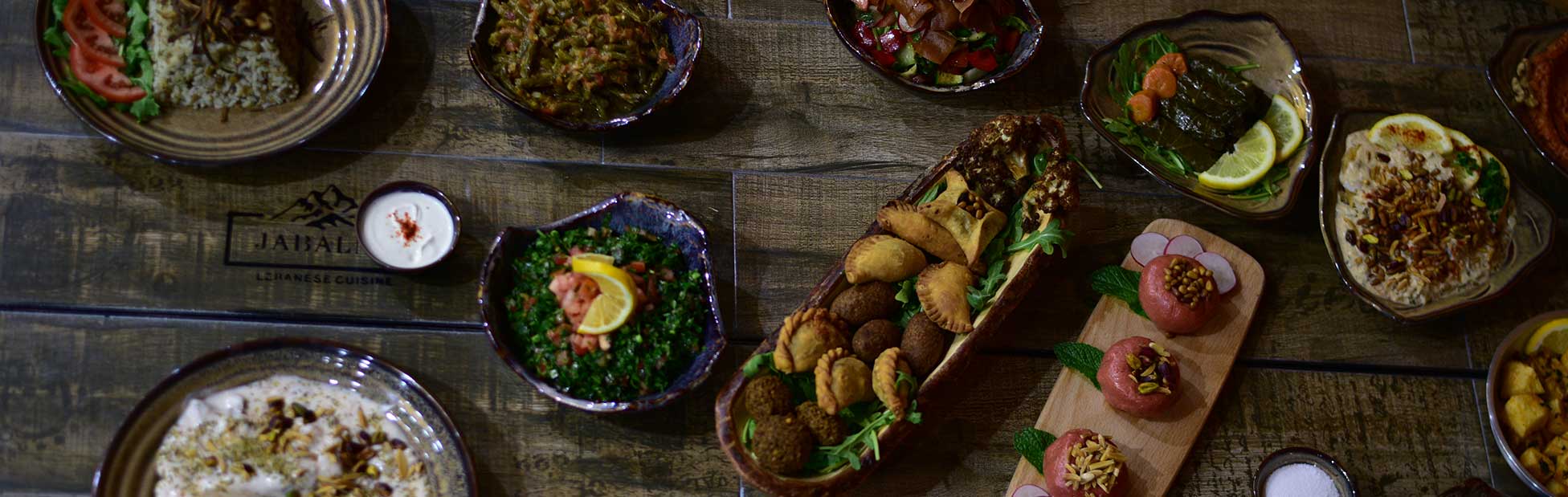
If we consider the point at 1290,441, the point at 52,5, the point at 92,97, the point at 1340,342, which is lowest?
the point at 1290,441

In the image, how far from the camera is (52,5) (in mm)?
3910

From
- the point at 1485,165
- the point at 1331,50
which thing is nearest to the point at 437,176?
the point at 1331,50

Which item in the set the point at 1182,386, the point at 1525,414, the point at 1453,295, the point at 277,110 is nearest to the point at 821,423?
the point at 1182,386

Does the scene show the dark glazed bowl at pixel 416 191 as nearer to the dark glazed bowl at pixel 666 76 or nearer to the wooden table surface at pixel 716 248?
the wooden table surface at pixel 716 248

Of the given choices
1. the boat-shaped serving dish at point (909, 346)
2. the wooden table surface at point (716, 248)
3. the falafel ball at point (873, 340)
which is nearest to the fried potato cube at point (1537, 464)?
the wooden table surface at point (716, 248)

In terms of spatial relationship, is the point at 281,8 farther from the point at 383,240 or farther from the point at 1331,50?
the point at 1331,50

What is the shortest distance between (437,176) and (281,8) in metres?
0.87

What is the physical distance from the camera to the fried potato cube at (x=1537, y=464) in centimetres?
442

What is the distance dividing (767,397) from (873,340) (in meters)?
0.48

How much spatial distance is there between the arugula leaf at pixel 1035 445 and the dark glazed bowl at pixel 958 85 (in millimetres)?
1494

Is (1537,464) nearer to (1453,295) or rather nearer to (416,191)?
(1453,295)

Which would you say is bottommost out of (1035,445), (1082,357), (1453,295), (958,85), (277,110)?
(1035,445)

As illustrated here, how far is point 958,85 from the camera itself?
4.60m

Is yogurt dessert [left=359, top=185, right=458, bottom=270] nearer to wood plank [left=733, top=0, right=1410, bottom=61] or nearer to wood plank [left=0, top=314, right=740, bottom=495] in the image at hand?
wood plank [left=0, top=314, right=740, bottom=495]
